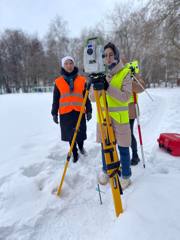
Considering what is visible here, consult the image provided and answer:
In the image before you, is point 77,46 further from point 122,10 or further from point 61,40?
point 122,10

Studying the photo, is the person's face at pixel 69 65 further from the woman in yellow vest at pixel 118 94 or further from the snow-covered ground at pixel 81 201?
the snow-covered ground at pixel 81 201

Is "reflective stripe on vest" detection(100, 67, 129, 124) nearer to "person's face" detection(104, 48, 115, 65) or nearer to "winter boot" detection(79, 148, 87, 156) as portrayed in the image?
"person's face" detection(104, 48, 115, 65)

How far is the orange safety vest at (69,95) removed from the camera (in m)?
3.27

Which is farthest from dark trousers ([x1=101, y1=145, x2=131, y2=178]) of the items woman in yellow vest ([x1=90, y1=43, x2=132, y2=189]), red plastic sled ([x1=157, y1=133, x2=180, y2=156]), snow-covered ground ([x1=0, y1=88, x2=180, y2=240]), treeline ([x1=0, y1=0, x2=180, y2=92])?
treeline ([x1=0, y1=0, x2=180, y2=92])

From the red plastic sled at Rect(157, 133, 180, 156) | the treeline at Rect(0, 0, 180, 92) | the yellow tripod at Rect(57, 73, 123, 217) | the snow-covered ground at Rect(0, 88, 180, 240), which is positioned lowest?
the snow-covered ground at Rect(0, 88, 180, 240)

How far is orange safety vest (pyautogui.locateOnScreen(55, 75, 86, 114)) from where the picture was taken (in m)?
3.27

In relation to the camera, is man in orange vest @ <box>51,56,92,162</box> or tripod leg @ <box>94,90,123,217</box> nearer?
tripod leg @ <box>94,90,123,217</box>

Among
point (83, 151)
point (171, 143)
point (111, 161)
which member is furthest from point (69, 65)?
point (171, 143)

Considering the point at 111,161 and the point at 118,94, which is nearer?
the point at 111,161

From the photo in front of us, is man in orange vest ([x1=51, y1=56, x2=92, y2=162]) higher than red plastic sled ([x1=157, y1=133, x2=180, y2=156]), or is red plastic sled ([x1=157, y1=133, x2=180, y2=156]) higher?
man in orange vest ([x1=51, y1=56, x2=92, y2=162])

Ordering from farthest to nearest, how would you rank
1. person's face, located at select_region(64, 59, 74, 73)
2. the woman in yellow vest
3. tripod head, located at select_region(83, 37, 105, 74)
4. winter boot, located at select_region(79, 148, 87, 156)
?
winter boot, located at select_region(79, 148, 87, 156), person's face, located at select_region(64, 59, 74, 73), the woman in yellow vest, tripod head, located at select_region(83, 37, 105, 74)

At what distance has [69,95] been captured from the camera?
3.28 meters

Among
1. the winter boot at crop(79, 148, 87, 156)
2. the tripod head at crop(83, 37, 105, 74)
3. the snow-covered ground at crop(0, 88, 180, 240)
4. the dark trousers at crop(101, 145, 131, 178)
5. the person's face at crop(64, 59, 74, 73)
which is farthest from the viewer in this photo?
the winter boot at crop(79, 148, 87, 156)

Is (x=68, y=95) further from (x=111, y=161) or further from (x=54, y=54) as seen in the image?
(x=54, y=54)
